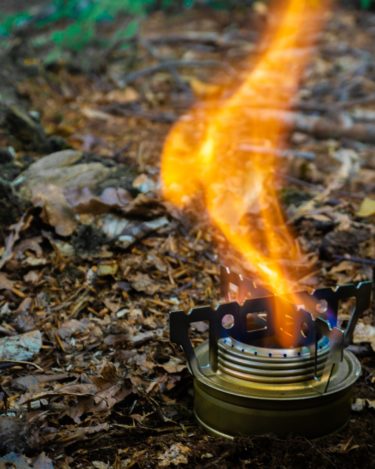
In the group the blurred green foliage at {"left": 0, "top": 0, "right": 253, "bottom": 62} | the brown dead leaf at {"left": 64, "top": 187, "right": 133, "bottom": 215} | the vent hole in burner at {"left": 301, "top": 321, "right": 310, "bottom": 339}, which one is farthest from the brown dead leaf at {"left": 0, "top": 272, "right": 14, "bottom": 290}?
the blurred green foliage at {"left": 0, "top": 0, "right": 253, "bottom": 62}

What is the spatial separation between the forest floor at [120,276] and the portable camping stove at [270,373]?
9 centimetres

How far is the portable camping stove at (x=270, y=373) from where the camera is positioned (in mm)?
2938

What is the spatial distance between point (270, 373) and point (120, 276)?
1508 mm

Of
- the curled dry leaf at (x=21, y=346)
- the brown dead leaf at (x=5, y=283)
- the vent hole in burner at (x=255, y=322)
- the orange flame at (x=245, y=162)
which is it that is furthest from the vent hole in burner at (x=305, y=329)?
the brown dead leaf at (x=5, y=283)

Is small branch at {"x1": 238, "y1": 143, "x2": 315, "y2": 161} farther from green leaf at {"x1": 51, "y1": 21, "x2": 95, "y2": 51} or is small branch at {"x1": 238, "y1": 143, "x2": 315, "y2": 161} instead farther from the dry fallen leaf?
green leaf at {"x1": 51, "y1": 21, "x2": 95, "y2": 51}

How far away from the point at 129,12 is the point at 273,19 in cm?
281

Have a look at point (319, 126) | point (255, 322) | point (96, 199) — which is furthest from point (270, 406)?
point (319, 126)

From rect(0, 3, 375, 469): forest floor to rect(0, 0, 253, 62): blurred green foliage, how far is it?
1.52 m

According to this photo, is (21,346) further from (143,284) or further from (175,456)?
(175,456)

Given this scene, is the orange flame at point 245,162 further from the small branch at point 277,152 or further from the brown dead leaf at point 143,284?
the brown dead leaf at point 143,284

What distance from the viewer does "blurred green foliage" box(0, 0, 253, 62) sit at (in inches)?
368

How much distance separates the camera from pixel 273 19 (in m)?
12.6

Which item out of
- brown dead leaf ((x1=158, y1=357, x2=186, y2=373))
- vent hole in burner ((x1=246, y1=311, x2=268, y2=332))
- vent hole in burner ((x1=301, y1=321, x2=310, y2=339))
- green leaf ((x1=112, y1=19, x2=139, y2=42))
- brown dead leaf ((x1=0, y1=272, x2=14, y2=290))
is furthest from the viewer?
green leaf ((x1=112, y1=19, x2=139, y2=42))

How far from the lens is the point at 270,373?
298cm
